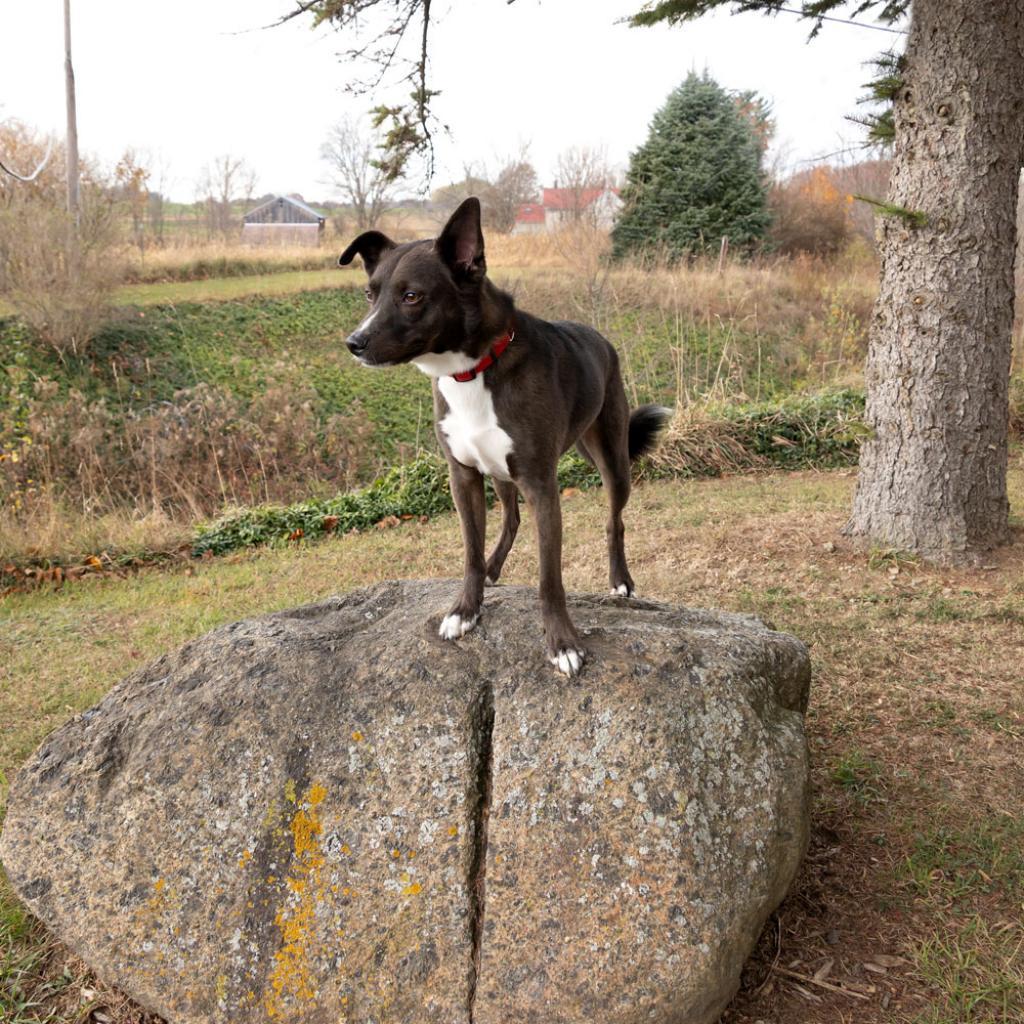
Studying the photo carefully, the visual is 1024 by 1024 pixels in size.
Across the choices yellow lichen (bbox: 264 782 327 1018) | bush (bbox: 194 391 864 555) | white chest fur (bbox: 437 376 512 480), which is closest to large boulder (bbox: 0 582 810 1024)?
yellow lichen (bbox: 264 782 327 1018)

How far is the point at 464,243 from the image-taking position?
2.78 m

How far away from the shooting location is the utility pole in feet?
48.2

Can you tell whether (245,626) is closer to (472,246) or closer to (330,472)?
(472,246)

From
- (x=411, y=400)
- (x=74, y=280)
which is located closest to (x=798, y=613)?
(x=411, y=400)

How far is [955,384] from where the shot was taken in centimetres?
539

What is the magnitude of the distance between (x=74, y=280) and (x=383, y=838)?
1352cm

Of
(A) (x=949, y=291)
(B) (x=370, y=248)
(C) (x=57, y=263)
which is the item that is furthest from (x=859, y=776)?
(C) (x=57, y=263)

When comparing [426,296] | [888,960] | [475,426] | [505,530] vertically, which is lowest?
[888,960]

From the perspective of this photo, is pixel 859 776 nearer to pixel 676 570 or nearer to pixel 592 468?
pixel 676 570

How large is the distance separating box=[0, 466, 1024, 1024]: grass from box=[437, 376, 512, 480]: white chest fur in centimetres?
183

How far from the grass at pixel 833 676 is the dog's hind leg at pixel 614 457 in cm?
116

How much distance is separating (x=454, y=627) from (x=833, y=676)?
2316mm

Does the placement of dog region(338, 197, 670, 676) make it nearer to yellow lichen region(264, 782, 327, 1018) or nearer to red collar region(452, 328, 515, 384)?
red collar region(452, 328, 515, 384)

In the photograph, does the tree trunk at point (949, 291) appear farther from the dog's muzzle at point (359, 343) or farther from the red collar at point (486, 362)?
the dog's muzzle at point (359, 343)
